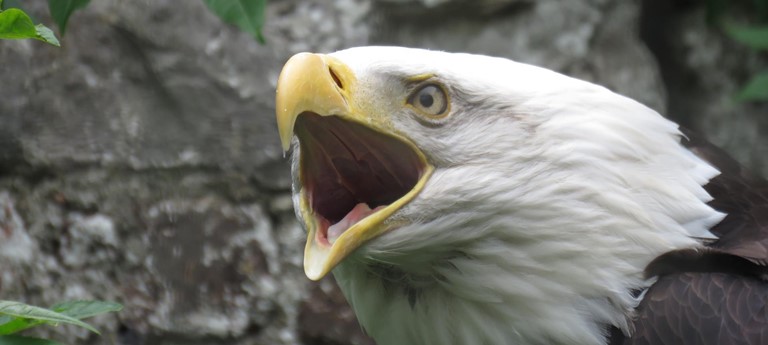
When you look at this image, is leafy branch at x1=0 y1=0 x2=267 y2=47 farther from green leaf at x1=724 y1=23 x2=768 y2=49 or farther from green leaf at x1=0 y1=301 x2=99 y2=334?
green leaf at x1=724 y1=23 x2=768 y2=49

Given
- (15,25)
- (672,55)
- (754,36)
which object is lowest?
(672,55)

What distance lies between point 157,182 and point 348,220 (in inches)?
62.0

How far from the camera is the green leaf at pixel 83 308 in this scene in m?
1.87

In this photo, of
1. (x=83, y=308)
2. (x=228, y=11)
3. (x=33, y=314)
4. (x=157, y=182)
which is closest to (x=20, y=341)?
(x=33, y=314)

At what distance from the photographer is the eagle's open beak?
6.47ft

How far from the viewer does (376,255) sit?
205 centimetres

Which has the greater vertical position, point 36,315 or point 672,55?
point 36,315

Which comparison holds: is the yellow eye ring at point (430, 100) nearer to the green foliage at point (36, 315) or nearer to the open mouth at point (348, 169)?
the open mouth at point (348, 169)

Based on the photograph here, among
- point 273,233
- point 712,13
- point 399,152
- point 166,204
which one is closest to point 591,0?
point 712,13

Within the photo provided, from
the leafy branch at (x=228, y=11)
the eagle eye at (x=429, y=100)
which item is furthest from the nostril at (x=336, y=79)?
the leafy branch at (x=228, y=11)

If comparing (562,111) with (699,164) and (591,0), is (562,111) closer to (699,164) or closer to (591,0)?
(699,164)

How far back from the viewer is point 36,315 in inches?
64.4

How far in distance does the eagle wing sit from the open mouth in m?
0.55

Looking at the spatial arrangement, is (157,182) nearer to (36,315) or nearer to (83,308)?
(83,308)
